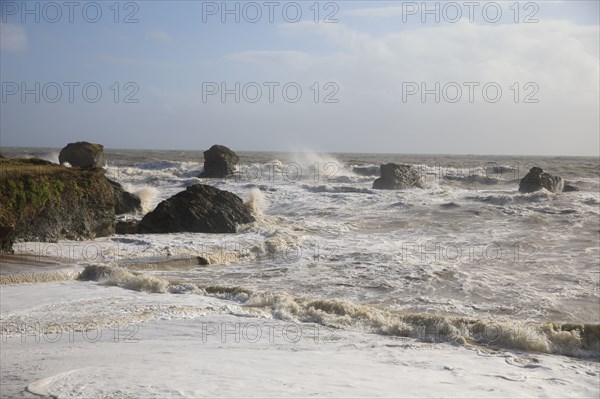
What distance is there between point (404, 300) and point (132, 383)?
5.16 meters

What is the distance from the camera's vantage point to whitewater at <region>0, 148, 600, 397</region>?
511 centimetres

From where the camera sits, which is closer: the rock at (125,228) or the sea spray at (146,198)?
the rock at (125,228)

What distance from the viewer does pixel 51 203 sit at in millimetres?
12172

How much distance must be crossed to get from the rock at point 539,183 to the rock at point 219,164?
16.4 metres

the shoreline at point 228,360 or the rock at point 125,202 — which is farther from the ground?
the rock at point 125,202

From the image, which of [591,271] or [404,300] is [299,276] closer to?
[404,300]

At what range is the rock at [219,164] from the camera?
118 ft

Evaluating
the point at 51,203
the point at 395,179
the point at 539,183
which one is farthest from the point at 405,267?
the point at 395,179

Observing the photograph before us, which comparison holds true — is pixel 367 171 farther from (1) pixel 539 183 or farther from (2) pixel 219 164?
(1) pixel 539 183

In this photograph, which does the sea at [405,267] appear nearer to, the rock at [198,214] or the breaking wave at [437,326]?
the breaking wave at [437,326]

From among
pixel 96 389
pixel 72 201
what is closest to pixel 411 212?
pixel 72 201

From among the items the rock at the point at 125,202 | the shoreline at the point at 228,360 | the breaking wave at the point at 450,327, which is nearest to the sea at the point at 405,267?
the breaking wave at the point at 450,327

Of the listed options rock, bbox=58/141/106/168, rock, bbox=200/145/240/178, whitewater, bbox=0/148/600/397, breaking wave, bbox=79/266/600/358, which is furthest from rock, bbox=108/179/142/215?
rock, bbox=200/145/240/178

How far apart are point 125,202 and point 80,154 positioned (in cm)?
1581
